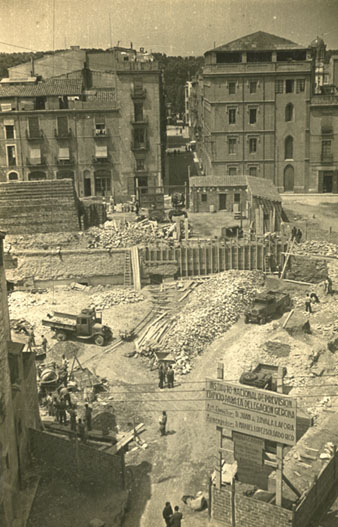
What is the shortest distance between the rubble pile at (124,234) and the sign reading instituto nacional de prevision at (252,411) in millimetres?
27883

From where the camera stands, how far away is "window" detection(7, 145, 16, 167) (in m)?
60.3

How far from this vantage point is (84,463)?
74.1 ft

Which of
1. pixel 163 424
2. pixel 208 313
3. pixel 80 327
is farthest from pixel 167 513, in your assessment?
pixel 208 313

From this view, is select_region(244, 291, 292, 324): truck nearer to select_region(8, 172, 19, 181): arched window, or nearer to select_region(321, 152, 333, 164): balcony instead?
select_region(321, 152, 333, 164): balcony

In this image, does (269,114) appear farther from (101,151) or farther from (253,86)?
(101,151)

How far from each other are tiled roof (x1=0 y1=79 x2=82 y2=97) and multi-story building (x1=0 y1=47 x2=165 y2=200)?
0.29 ft

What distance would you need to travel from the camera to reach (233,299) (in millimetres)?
39500

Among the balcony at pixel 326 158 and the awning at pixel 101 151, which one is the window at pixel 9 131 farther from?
the balcony at pixel 326 158

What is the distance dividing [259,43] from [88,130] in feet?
55.2

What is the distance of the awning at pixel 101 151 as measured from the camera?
60.3m

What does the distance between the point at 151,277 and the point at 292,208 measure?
16568 millimetres

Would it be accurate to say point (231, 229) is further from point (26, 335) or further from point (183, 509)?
point (183, 509)

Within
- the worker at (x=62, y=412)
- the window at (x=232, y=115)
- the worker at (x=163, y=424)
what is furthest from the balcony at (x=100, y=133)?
the worker at (x=163, y=424)

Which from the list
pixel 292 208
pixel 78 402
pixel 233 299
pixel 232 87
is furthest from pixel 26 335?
pixel 232 87
